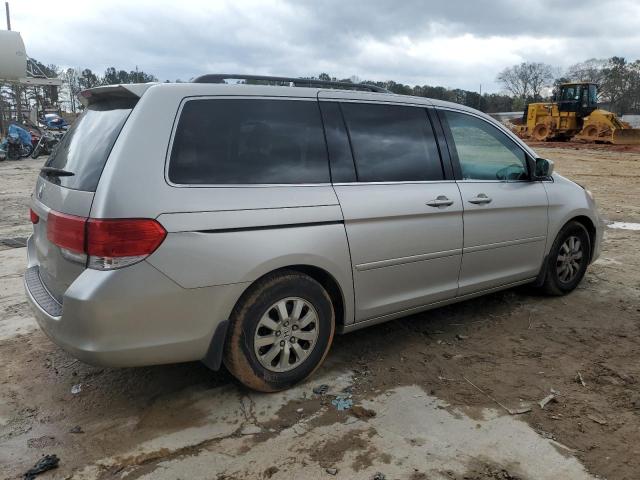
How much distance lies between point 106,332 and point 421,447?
1691 mm

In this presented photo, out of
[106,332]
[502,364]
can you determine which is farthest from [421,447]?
[106,332]

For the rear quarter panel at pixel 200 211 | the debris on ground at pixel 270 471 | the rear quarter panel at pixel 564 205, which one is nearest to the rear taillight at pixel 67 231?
the rear quarter panel at pixel 200 211

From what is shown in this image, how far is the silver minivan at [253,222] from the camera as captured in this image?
8.66ft

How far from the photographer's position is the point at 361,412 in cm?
303

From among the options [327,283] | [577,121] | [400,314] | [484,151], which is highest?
[577,121]

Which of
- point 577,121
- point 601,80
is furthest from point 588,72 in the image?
point 577,121

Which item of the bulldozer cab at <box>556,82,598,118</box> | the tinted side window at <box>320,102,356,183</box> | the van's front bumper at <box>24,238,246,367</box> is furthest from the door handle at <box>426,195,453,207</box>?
the bulldozer cab at <box>556,82,598,118</box>

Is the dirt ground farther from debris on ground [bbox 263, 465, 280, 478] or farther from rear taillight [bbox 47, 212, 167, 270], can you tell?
rear taillight [bbox 47, 212, 167, 270]

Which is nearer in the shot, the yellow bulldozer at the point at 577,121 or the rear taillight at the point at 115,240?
the rear taillight at the point at 115,240

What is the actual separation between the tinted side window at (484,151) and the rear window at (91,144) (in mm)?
2424

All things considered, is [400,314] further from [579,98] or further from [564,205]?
[579,98]

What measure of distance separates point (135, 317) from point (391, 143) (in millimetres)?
2068

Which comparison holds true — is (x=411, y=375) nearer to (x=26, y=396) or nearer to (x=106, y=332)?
(x=106, y=332)

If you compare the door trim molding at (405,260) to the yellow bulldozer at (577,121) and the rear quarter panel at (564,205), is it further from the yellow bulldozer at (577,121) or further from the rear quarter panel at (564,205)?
the yellow bulldozer at (577,121)
